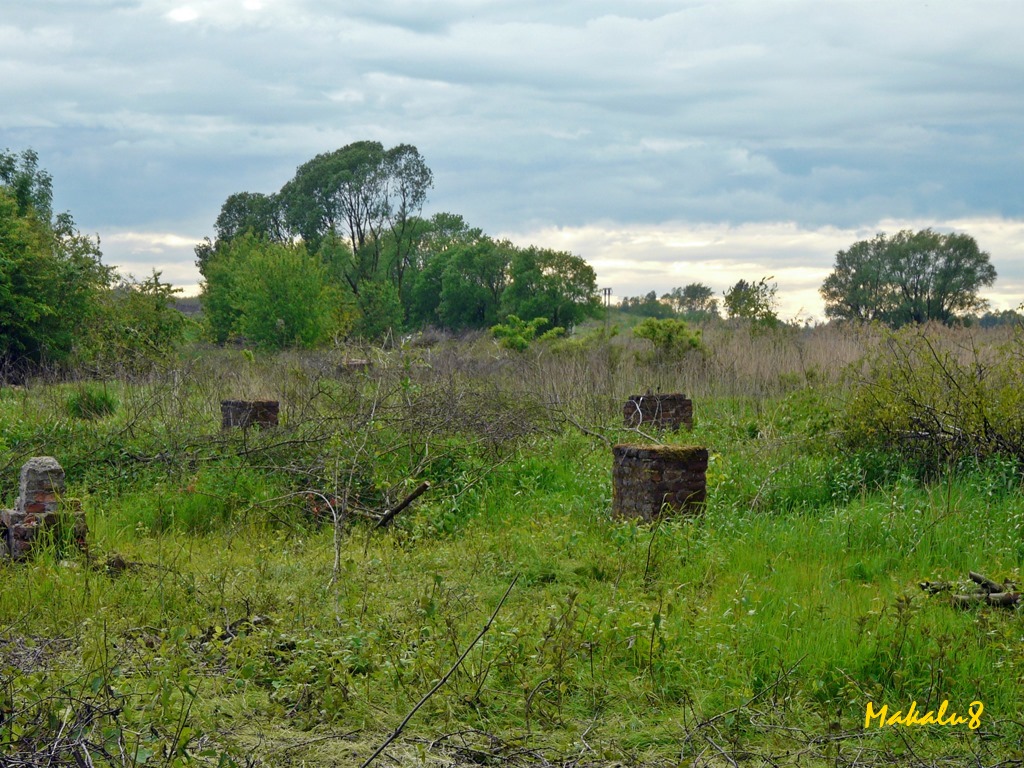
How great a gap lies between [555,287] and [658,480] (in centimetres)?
3918

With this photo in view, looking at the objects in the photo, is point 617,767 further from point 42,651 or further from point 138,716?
point 42,651

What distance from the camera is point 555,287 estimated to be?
4659 cm

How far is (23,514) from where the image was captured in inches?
289

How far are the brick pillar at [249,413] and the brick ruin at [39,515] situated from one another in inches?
140

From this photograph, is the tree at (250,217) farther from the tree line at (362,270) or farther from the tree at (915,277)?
the tree at (915,277)

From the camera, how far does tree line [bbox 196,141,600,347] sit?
35.8m

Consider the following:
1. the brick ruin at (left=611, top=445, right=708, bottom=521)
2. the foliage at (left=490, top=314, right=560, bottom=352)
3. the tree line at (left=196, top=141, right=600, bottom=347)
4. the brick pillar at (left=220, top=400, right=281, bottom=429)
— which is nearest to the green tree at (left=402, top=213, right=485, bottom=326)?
the tree line at (left=196, top=141, right=600, bottom=347)

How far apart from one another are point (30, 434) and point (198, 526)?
10.8ft

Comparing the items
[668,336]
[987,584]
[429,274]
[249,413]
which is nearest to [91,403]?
[249,413]

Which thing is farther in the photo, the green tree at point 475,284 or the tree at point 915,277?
the green tree at point 475,284

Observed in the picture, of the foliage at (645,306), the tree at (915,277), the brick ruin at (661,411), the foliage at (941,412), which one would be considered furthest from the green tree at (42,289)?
the foliage at (645,306)

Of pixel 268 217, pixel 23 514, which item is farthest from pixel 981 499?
pixel 268 217
